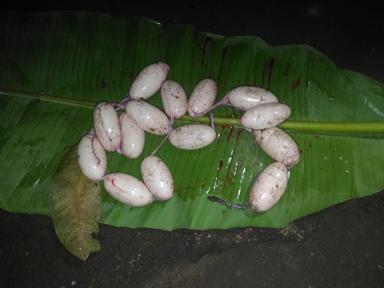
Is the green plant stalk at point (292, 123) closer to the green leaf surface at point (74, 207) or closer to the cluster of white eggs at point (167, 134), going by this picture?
the cluster of white eggs at point (167, 134)

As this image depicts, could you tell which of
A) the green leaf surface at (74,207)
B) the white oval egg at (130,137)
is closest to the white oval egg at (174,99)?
the white oval egg at (130,137)

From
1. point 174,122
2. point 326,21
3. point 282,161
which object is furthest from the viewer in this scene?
point 326,21

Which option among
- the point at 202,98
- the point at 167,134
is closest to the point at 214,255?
the point at 167,134

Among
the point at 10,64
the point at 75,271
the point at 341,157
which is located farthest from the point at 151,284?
the point at 10,64

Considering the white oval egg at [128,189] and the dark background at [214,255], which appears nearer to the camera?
the white oval egg at [128,189]

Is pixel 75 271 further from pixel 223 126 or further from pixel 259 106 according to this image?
pixel 259 106

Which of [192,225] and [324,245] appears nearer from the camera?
[192,225]
